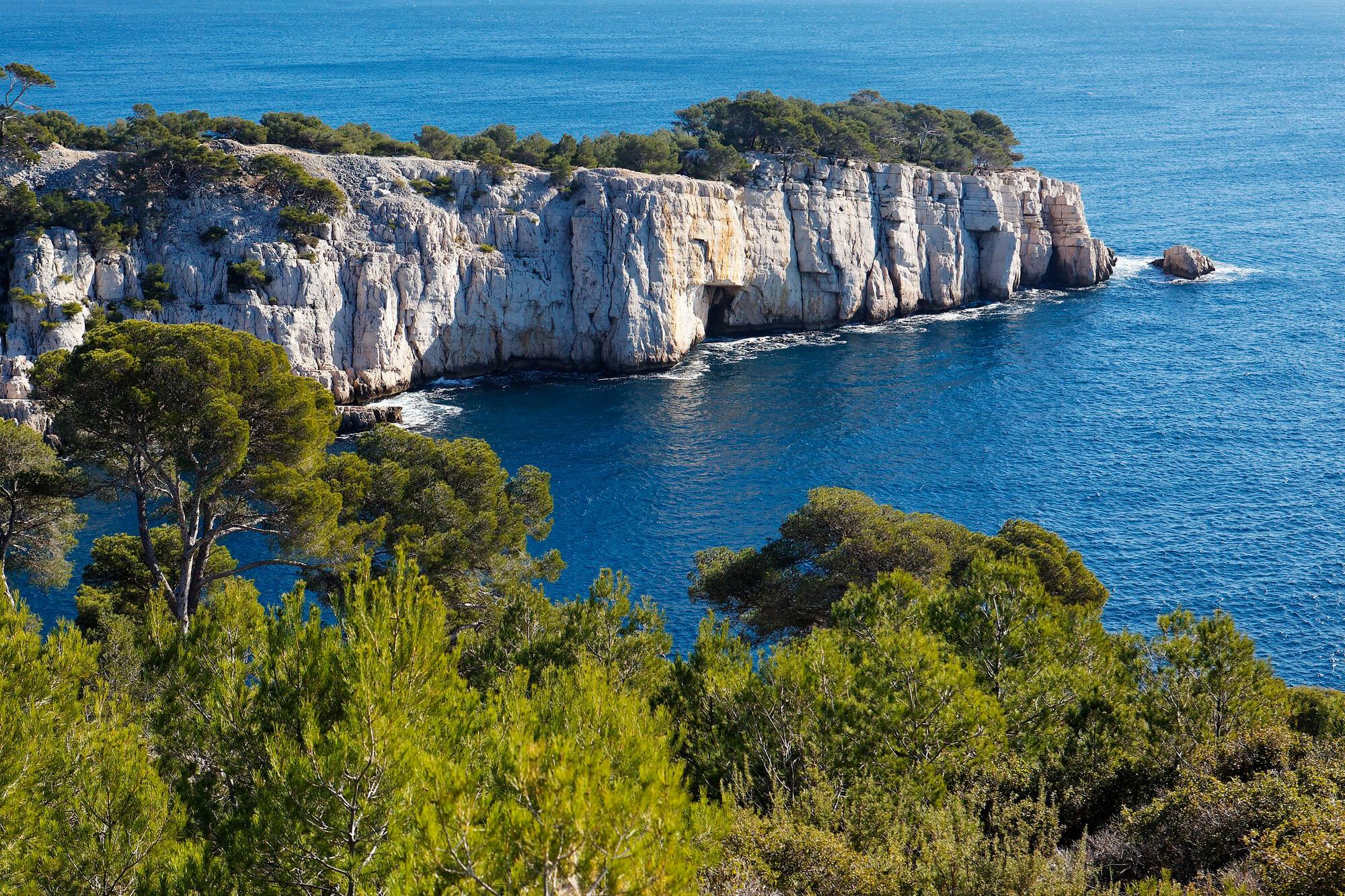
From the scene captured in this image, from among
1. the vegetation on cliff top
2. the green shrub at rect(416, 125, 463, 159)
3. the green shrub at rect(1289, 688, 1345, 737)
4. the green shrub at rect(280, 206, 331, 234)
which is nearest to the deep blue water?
the green shrub at rect(1289, 688, 1345, 737)

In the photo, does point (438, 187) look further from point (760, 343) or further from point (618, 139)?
point (760, 343)

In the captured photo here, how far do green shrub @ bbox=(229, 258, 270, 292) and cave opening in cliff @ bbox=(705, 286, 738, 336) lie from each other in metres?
33.6

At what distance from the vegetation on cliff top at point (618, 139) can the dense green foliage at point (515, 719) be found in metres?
49.5

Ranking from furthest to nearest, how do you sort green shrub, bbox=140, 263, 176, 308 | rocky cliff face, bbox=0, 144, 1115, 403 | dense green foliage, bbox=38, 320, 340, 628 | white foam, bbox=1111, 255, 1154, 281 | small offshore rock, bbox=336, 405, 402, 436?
1. white foam, bbox=1111, 255, 1154, 281
2. rocky cliff face, bbox=0, 144, 1115, 403
3. green shrub, bbox=140, 263, 176, 308
4. small offshore rock, bbox=336, 405, 402, 436
5. dense green foliage, bbox=38, 320, 340, 628

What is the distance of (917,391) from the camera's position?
244 feet

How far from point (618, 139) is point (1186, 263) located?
52286 mm

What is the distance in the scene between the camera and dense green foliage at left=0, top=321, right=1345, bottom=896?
13320 millimetres

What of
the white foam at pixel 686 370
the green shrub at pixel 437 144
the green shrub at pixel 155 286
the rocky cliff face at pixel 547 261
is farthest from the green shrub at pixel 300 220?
the white foam at pixel 686 370

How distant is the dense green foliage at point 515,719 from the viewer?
13.3m

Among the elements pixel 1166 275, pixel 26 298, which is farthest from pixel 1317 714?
pixel 1166 275

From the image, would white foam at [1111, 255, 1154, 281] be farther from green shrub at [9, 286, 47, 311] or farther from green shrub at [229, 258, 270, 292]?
green shrub at [9, 286, 47, 311]

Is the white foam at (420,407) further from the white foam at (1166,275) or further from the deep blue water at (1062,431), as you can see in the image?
the white foam at (1166,275)

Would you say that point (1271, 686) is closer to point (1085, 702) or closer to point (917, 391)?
point (1085, 702)

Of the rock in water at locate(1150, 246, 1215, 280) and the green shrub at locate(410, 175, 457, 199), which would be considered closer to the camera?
the green shrub at locate(410, 175, 457, 199)
